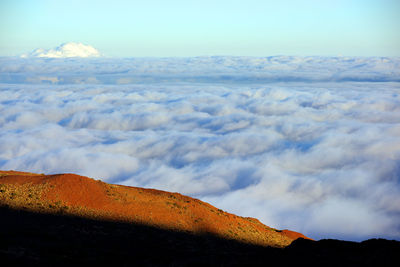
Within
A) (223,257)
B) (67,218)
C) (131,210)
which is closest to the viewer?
(223,257)

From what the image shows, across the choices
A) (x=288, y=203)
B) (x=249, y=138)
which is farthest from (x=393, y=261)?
(x=249, y=138)

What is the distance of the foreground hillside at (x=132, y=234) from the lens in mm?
22719

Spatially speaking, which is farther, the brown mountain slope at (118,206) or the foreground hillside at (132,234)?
the brown mountain slope at (118,206)

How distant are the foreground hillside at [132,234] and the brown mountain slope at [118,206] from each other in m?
0.09

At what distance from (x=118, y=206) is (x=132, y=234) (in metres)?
7.13

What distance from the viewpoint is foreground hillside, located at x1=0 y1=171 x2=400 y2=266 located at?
22719mm

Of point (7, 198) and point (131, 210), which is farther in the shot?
point (131, 210)

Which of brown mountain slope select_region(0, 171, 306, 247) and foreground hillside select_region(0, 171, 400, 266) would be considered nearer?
foreground hillside select_region(0, 171, 400, 266)

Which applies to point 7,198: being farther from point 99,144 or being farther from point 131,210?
point 99,144

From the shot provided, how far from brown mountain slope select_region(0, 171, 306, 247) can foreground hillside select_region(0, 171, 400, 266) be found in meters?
0.09

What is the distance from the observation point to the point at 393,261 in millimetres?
21969

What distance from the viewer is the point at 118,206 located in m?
36.8

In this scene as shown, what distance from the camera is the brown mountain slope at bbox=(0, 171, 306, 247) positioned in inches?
1341

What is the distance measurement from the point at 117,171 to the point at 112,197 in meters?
117
